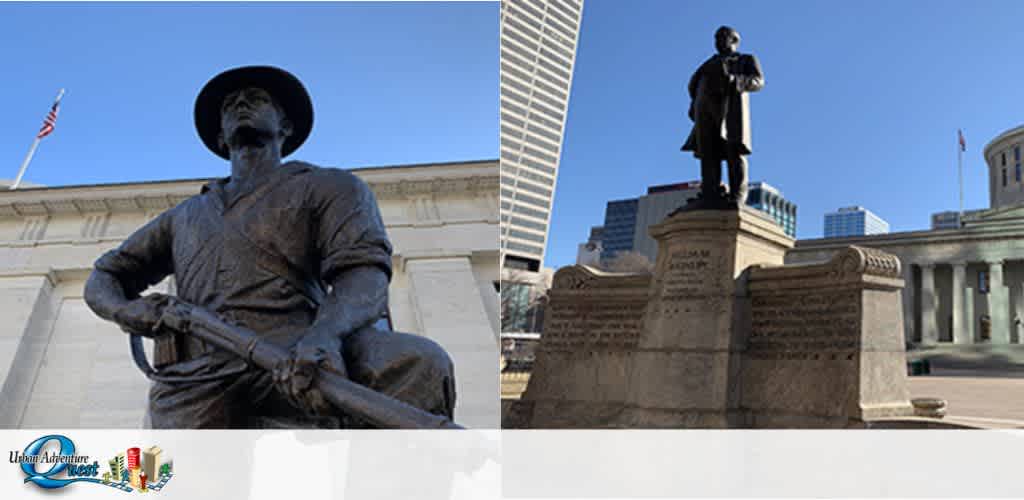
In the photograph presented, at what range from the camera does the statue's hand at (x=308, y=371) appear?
2.41 meters

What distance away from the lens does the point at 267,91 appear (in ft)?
11.3

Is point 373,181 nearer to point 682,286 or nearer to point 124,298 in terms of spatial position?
→ point 682,286

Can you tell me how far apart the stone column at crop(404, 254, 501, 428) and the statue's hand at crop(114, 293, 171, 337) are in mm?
15522

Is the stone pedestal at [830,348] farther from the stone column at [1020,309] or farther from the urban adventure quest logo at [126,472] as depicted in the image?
the stone column at [1020,309]

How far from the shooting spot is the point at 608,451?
779cm

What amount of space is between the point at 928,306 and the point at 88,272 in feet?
177

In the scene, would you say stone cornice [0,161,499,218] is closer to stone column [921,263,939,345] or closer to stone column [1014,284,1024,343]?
stone column [921,263,939,345]

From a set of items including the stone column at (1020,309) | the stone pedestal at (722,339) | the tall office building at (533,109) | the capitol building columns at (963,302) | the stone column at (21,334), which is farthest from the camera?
the tall office building at (533,109)

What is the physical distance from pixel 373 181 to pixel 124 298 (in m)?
20.7

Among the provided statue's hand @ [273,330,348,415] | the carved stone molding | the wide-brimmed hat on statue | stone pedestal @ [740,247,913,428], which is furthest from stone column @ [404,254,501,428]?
statue's hand @ [273,330,348,415]

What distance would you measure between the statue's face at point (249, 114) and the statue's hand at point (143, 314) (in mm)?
866

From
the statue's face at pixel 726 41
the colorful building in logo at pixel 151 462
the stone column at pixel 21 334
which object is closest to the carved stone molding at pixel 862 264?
the statue's face at pixel 726 41

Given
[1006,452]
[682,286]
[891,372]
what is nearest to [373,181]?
[682,286]

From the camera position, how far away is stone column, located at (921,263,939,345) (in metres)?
51.9
